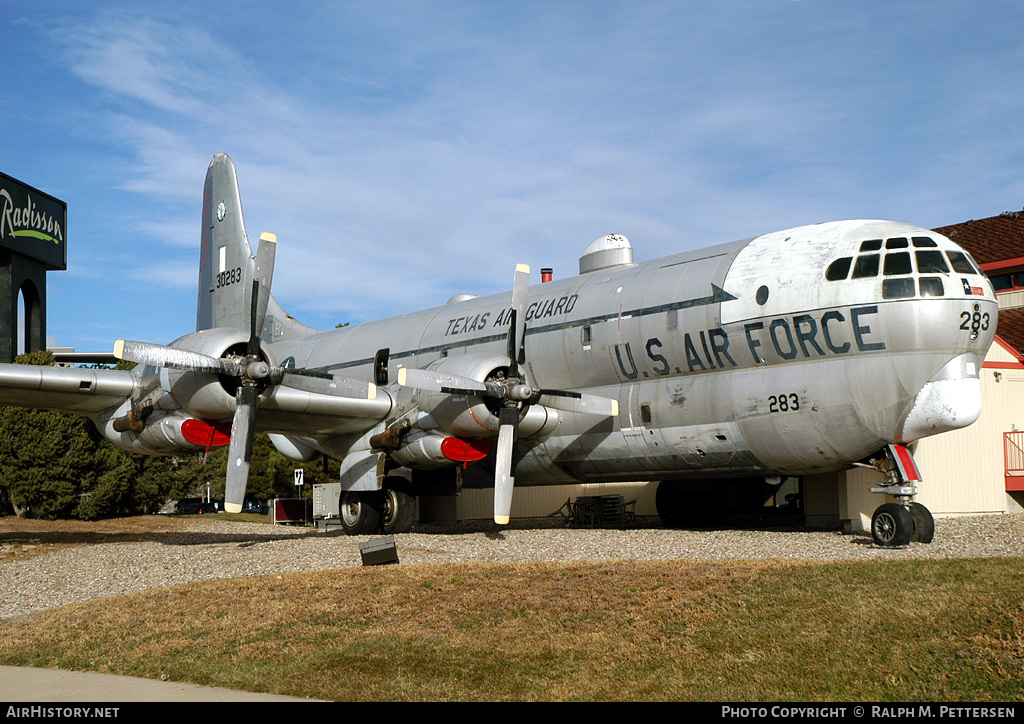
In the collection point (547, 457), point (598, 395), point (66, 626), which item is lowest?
point (66, 626)

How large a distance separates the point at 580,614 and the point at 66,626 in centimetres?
640

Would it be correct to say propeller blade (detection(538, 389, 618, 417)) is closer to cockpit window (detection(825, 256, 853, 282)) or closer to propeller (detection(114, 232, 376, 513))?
propeller (detection(114, 232, 376, 513))

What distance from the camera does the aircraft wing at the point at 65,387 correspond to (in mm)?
17906

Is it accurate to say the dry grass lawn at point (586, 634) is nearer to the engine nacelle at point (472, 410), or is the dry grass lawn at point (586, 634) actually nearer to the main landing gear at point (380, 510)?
the engine nacelle at point (472, 410)

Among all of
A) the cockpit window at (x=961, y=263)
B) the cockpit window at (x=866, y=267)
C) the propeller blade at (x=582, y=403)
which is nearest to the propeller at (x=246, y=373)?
the propeller blade at (x=582, y=403)

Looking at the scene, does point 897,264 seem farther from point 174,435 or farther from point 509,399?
point 174,435

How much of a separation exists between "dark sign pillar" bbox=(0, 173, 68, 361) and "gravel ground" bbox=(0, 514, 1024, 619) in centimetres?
3474

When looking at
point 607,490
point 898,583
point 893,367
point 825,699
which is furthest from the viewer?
point 607,490

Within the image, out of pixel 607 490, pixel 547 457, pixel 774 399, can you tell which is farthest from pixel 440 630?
pixel 607 490

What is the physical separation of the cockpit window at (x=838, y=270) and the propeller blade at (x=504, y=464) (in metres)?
6.32

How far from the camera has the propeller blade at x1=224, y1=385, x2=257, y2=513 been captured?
59.4 ft

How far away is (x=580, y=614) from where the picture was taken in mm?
10453

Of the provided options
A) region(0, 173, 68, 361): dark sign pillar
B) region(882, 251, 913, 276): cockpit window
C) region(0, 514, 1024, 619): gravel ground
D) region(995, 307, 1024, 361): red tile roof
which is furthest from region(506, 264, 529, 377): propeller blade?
region(0, 173, 68, 361): dark sign pillar

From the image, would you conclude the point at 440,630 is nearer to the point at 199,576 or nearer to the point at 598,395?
the point at 199,576
